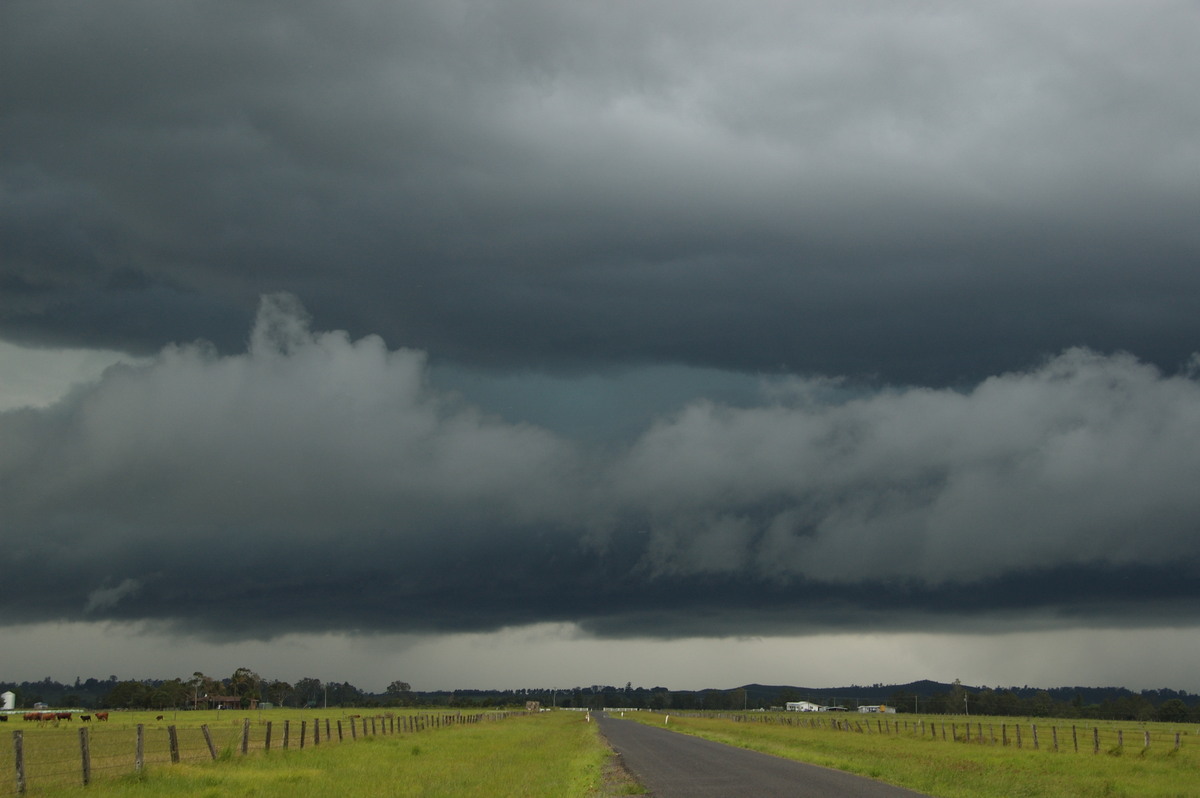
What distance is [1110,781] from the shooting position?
3975cm

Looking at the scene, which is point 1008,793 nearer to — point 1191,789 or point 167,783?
point 1191,789

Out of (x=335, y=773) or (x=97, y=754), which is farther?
(x=97, y=754)

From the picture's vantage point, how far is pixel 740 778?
3622cm

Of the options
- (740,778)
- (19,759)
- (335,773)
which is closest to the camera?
(19,759)

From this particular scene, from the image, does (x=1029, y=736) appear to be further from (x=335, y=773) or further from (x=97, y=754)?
(x=335, y=773)

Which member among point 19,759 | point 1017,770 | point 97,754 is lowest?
point 1017,770

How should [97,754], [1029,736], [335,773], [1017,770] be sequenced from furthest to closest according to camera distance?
[1029,736], [97,754], [1017,770], [335,773]

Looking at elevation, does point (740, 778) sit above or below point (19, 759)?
below

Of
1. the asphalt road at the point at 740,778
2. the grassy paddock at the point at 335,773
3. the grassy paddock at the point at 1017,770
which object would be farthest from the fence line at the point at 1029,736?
the grassy paddock at the point at 335,773

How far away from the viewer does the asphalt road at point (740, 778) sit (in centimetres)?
3016

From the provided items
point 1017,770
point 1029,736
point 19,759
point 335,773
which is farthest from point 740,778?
point 1029,736

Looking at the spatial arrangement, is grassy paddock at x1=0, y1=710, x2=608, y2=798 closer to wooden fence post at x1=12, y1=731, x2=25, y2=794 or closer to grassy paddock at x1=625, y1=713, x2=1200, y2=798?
wooden fence post at x1=12, y1=731, x2=25, y2=794

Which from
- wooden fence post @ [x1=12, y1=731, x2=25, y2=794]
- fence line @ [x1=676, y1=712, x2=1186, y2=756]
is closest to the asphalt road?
wooden fence post @ [x1=12, y1=731, x2=25, y2=794]

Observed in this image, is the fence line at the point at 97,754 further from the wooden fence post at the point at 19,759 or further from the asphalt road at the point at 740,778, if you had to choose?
the asphalt road at the point at 740,778
